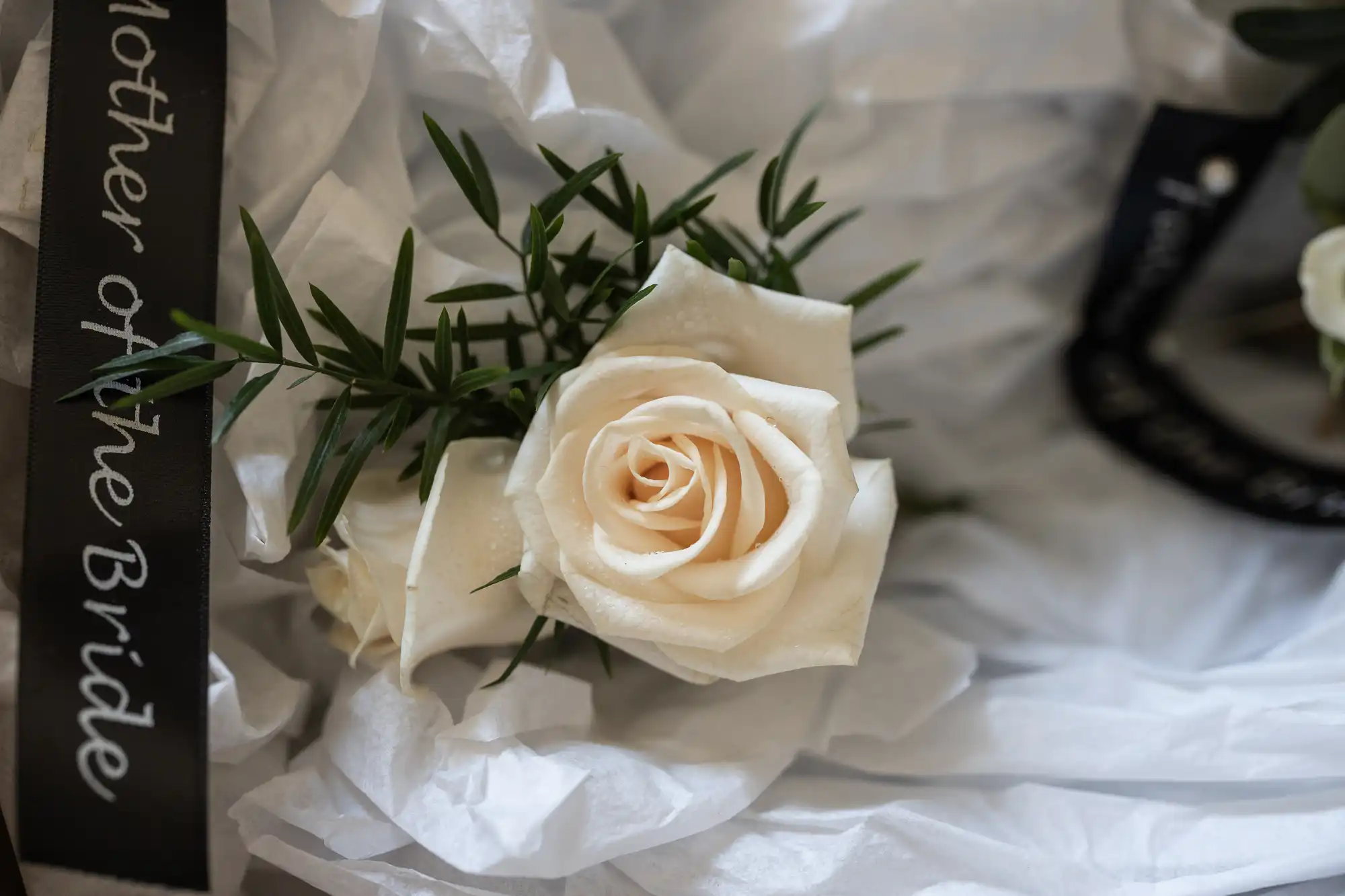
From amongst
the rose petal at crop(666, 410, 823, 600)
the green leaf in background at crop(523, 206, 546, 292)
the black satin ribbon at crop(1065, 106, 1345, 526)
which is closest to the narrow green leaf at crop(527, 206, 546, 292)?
the green leaf in background at crop(523, 206, 546, 292)

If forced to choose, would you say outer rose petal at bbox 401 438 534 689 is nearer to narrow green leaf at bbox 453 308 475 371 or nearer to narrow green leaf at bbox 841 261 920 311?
narrow green leaf at bbox 453 308 475 371

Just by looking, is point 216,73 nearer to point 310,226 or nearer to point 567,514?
point 310,226

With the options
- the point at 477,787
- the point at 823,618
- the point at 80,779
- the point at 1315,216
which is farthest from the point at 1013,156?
the point at 80,779

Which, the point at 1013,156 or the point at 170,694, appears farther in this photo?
the point at 1013,156

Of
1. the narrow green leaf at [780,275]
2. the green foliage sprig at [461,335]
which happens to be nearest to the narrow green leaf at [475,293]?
the green foliage sprig at [461,335]

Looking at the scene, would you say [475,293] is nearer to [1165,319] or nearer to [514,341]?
[514,341]

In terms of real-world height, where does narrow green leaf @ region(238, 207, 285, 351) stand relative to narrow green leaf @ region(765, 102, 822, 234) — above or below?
below
